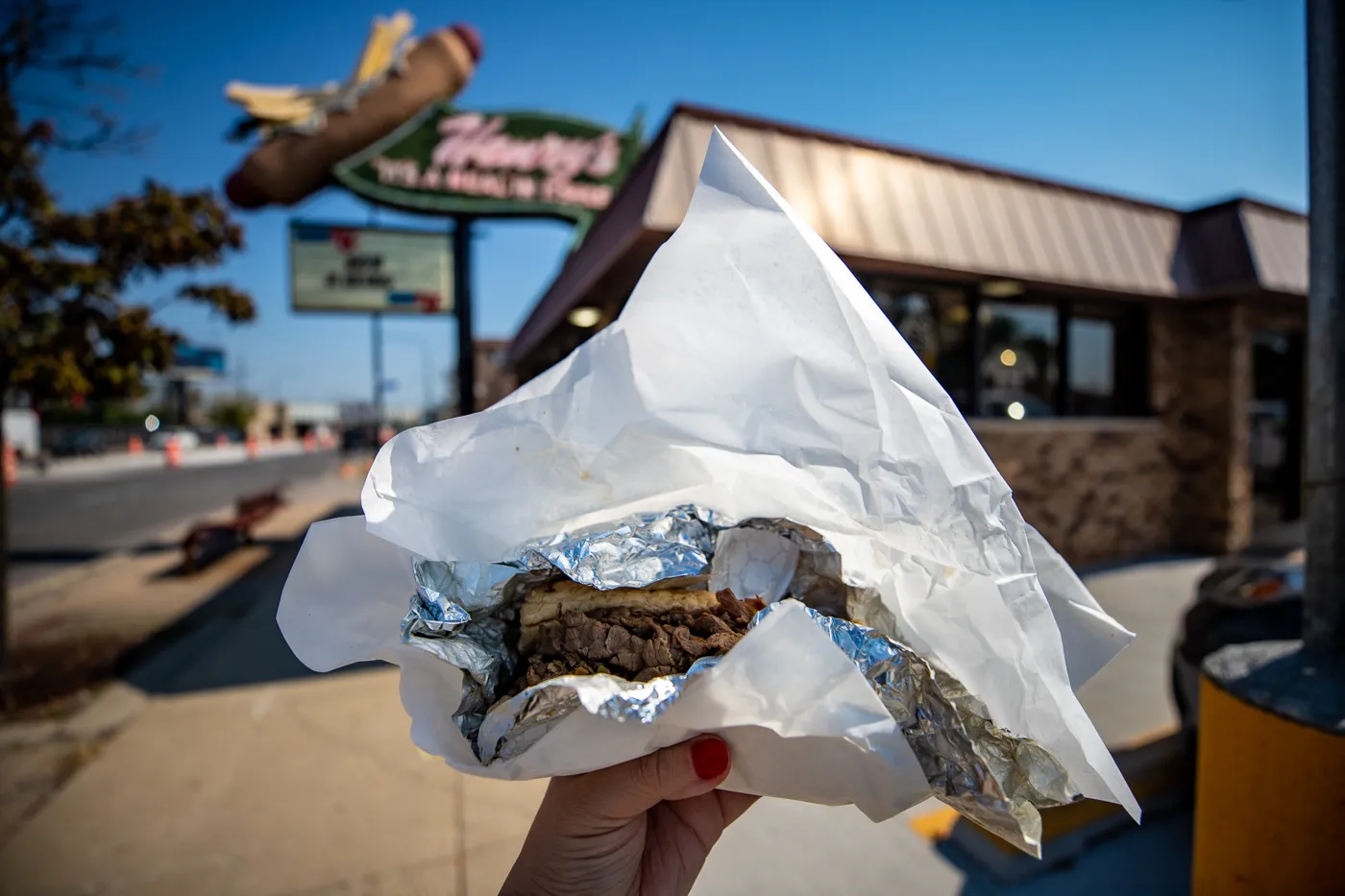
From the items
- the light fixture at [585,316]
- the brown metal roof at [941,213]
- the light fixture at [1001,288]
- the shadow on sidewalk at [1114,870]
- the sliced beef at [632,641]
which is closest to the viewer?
the sliced beef at [632,641]

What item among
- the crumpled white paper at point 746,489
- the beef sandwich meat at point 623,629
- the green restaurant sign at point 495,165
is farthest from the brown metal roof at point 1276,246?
the beef sandwich meat at point 623,629

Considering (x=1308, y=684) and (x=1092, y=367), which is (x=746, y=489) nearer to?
(x=1308, y=684)

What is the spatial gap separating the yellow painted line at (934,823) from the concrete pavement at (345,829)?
0.14ft

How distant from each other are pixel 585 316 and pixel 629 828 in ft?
22.4

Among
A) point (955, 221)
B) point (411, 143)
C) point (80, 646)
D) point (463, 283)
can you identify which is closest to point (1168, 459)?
point (955, 221)

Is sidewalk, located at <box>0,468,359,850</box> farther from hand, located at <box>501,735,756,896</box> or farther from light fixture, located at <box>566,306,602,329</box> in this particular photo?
light fixture, located at <box>566,306,602,329</box>

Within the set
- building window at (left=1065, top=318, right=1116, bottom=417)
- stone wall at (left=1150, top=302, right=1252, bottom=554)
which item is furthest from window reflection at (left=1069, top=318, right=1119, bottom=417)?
stone wall at (left=1150, top=302, right=1252, bottom=554)

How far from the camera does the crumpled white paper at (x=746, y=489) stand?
103cm

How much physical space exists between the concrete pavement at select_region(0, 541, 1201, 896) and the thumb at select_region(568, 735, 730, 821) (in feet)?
5.65

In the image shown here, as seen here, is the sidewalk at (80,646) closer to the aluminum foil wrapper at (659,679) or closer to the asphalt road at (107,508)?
the asphalt road at (107,508)

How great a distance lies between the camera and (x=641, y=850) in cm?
122

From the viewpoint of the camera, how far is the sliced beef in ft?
3.58

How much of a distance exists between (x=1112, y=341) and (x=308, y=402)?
10509 cm

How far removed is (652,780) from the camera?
1010 mm
